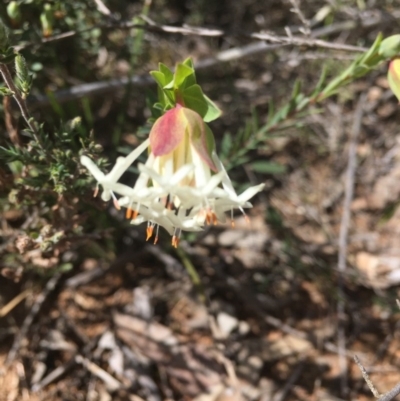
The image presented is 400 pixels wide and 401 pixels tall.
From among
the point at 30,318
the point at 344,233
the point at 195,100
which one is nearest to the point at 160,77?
the point at 195,100

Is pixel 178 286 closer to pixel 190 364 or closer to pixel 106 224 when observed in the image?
pixel 190 364

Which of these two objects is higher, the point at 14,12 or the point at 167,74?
the point at 14,12

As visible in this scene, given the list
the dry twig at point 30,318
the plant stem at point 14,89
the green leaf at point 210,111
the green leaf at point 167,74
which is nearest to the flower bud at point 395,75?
the green leaf at point 210,111

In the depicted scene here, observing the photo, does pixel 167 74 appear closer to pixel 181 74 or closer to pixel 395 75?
pixel 181 74

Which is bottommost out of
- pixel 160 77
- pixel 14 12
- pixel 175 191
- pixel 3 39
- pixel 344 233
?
pixel 344 233

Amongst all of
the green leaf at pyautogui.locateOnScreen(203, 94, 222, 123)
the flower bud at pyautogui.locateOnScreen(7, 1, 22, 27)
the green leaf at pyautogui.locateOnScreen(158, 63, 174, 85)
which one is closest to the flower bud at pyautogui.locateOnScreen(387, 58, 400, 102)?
the green leaf at pyautogui.locateOnScreen(203, 94, 222, 123)

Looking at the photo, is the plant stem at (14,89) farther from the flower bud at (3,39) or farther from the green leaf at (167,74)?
A: the green leaf at (167,74)
